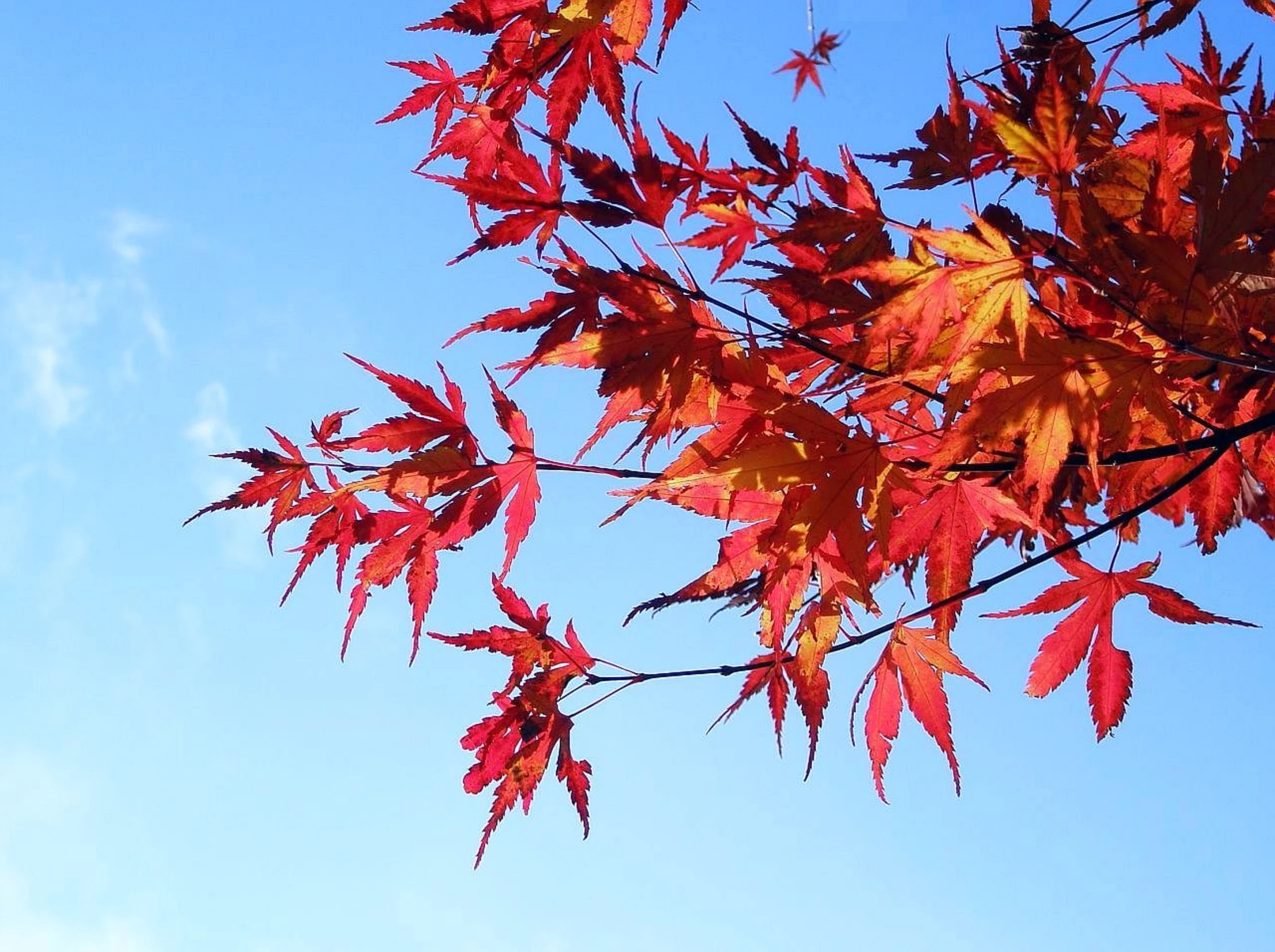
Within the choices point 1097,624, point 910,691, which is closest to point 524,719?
point 910,691

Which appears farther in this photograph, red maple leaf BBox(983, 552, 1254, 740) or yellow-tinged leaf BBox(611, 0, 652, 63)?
red maple leaf BBox(983, 552, 1254, 740)

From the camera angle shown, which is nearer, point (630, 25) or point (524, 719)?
point (630, 25)

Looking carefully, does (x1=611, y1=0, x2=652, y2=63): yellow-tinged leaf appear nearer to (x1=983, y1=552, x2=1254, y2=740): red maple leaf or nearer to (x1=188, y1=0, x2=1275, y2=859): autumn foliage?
(x1=188, y1=0, x2=1275, y2=859): autumn foliage

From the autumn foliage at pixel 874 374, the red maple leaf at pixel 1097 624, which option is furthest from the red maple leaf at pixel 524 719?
the red maple leaf at pixel 1097 624

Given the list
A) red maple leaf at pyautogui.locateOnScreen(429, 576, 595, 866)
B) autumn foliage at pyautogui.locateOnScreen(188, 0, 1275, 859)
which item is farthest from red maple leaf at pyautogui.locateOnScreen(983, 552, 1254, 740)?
red maple leaf at pyautogui.locateOnScreen(429, 576, 595, 866)

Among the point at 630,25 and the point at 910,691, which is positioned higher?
the point at 630,25

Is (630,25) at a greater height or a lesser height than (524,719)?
greater

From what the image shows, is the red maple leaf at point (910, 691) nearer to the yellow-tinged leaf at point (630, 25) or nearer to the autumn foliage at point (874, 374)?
the autumn foliage at point (874, 374)

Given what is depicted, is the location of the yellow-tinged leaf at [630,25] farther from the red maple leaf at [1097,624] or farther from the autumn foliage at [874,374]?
the red maple leaf at [1097,624]

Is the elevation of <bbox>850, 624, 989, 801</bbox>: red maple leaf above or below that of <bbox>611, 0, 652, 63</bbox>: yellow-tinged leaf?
below

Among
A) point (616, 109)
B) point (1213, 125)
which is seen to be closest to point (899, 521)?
point (616, 109)

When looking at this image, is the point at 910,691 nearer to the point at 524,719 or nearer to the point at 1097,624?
the point at 1097,624

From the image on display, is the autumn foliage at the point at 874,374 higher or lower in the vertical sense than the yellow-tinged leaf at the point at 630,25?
lower

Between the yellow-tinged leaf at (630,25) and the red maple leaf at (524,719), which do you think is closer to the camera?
the yellow-tinged leaf at (630,25)
